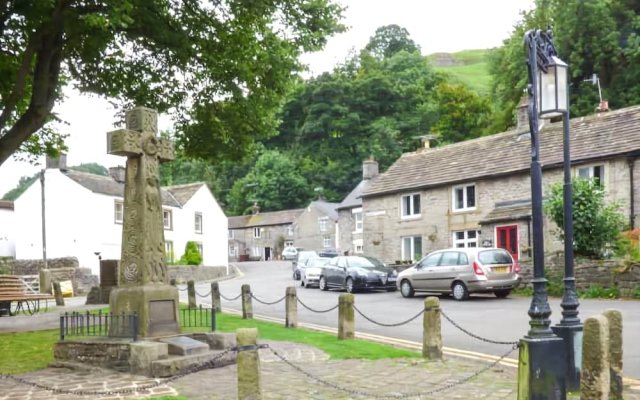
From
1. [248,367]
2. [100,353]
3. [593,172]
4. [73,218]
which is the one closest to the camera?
[248,367]

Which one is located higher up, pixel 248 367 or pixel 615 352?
pixel 248 367

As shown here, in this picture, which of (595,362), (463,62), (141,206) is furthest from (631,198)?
(463,62)

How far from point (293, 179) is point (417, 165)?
1970 inches

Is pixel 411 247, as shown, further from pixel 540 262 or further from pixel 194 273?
pixel 540 262

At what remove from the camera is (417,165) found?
40.0 metres

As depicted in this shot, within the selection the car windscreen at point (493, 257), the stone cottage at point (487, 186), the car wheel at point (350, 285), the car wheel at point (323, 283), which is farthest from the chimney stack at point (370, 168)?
the car windscreen at point (493, 257)

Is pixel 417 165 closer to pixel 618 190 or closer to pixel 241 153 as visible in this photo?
pixel 618 190

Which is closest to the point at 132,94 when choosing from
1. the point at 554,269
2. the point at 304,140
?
the point at 554,269

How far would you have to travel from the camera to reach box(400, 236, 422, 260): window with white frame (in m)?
38.3

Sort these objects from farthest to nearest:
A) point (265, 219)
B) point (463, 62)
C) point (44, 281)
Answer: point (463, 62) < point (265, 219) < point (44, 281)

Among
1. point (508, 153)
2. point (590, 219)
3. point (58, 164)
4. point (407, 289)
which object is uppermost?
point (58, 164)

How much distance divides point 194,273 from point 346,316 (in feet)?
110

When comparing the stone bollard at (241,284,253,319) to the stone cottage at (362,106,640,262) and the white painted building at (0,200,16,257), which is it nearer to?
the stone cottage at (362,106,640,262)

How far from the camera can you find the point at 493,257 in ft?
76.7
